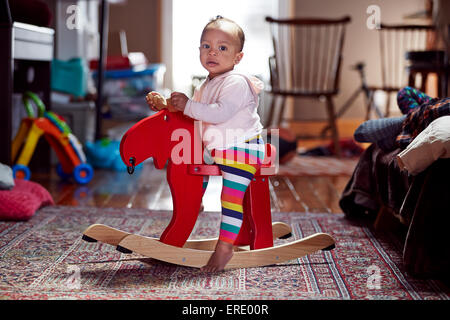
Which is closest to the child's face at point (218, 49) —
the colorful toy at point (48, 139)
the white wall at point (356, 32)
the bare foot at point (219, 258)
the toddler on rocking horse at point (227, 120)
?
the toddler on rocking horse at point (227, 120)

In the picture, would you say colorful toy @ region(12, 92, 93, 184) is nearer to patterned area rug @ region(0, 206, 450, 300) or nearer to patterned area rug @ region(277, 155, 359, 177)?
patterned area rug @ region(0, 206, 450, 300)

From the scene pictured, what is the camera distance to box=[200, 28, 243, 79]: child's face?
132 centimetres

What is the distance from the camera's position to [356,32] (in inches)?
195

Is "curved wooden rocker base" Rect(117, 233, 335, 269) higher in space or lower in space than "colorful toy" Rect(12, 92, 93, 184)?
lower

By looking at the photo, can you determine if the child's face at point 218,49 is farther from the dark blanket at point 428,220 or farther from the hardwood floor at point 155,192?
the hardwood floor at point 155,192

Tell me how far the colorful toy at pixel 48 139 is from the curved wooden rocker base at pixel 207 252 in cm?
131

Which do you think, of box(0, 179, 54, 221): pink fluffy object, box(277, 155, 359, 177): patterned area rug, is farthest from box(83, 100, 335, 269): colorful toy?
box(277, 155, 359, 177): patterned area rug

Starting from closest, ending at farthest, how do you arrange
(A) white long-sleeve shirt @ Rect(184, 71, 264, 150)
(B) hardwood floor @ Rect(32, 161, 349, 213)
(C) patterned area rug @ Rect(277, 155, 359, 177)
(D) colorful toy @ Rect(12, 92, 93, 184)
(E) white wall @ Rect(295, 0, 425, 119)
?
(A) white long-sleeve shirt @ Rect(184, 71, 264, 150)
(B) hardwood floor @ Rect(32, 161, 349, 213)
(D) colorful toy @ Rect(12, 92, 93, 184)
(C) patterned area rug @ Rect(277, 155, 359, 177)
(E) white wall @ Rect(295, 0, 425, 119)

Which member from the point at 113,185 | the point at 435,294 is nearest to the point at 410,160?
the point at 435,294

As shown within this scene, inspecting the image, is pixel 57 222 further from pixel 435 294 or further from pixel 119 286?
pixel 435 294

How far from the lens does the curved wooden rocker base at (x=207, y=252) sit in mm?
1308

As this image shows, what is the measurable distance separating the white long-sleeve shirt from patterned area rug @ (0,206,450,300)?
1.01 ft

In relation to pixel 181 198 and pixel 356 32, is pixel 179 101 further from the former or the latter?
pixel 356 32
